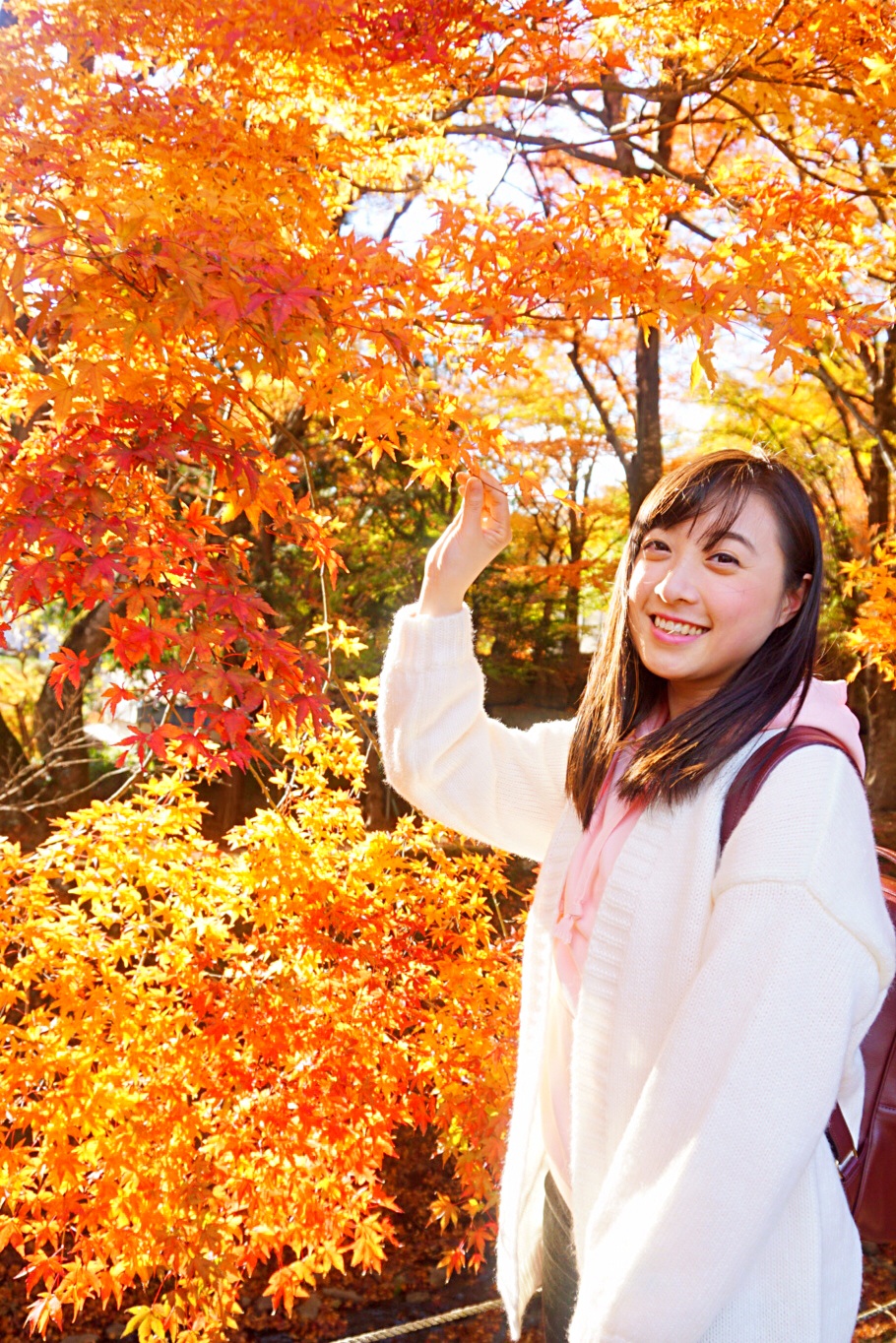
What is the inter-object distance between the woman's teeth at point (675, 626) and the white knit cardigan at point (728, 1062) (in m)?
0.18

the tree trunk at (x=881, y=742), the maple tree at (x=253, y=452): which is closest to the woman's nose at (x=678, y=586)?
the maple tree at (x=253, y=452)

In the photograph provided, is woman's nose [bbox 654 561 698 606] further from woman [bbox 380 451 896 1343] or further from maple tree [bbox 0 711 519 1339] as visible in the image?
maple tree [bbox 0 711 519 1339]

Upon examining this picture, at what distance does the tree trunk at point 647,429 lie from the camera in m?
7.02

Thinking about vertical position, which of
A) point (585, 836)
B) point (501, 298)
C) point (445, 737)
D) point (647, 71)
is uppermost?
point (647, 71)

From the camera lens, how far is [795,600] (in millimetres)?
1381

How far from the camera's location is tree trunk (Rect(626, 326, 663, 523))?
7.02 meters

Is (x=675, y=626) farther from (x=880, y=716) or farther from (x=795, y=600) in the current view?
(x=880, y=716)

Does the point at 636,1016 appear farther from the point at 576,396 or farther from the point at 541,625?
the point at 541,625

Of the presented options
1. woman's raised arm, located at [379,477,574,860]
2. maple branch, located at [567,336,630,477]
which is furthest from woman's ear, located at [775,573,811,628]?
maple branch, located at [567,336,630,477]

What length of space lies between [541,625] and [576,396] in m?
2.58

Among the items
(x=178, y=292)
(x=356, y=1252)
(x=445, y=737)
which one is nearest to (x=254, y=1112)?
(x=356, y=1252)

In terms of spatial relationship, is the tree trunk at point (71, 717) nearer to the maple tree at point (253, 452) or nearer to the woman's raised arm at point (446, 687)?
the maple tree at point (253, 452)

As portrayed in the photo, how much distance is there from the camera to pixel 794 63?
3.99 meters

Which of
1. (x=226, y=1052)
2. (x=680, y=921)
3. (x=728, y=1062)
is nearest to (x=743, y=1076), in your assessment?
(x=728, y=1062)
